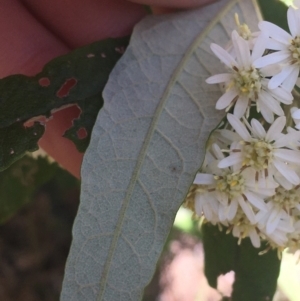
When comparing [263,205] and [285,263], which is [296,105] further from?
[285,263]

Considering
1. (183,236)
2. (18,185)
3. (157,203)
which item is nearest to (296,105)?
(157,203)

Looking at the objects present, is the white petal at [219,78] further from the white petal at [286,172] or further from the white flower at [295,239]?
the white flower at [295,239]

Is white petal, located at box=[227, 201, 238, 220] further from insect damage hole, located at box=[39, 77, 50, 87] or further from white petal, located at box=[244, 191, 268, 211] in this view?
insect damage hole, located at box=[39, 77, 50, 87]

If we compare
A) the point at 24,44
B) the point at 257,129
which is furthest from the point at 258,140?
the point at 24,44

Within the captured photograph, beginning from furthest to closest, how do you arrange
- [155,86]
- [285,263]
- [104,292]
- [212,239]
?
[285,263]
[212,239]
[155,86]
[104,292]

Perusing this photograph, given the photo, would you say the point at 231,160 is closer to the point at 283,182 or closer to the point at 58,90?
the point at 283,182

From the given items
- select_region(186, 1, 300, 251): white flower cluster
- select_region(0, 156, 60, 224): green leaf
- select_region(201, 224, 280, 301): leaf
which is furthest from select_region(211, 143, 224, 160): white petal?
select_region(0, 156, 60, 224): green leaf

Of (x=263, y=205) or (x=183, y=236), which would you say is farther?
(x=183, y=236)
